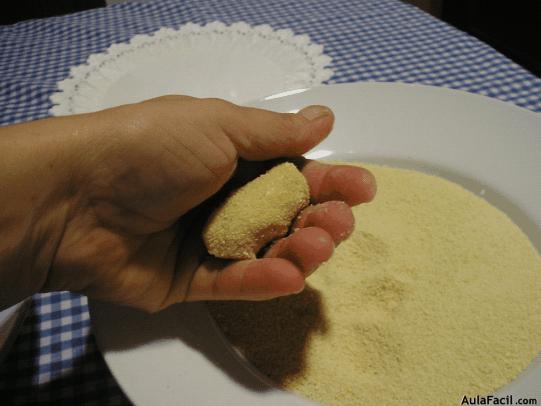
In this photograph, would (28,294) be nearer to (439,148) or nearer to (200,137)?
(200,137)

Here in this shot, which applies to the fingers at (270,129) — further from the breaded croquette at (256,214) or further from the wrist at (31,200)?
the wrist at (31,200)

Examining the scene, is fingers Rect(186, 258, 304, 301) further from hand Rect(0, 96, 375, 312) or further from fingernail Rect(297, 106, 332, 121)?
fingernail Rect(297, 106, 332, 121)

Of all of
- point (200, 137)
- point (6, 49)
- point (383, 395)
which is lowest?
point (383, 395)

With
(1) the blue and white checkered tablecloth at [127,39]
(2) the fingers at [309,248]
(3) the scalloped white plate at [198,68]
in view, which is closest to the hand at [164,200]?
(2) the fingers at [309,248]

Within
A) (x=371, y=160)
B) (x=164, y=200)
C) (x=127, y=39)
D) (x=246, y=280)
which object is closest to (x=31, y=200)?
(x=164, y=200)

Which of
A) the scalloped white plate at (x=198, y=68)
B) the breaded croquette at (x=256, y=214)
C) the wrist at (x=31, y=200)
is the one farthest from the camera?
the scalloped white plate at (x=198, y=68)

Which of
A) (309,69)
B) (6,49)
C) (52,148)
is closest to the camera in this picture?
(52,148)

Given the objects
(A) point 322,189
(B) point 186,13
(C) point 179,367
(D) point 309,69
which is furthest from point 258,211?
(B) point 186,13

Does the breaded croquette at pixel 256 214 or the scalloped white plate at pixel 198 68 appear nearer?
the breaded croquette at pixel 256 214
